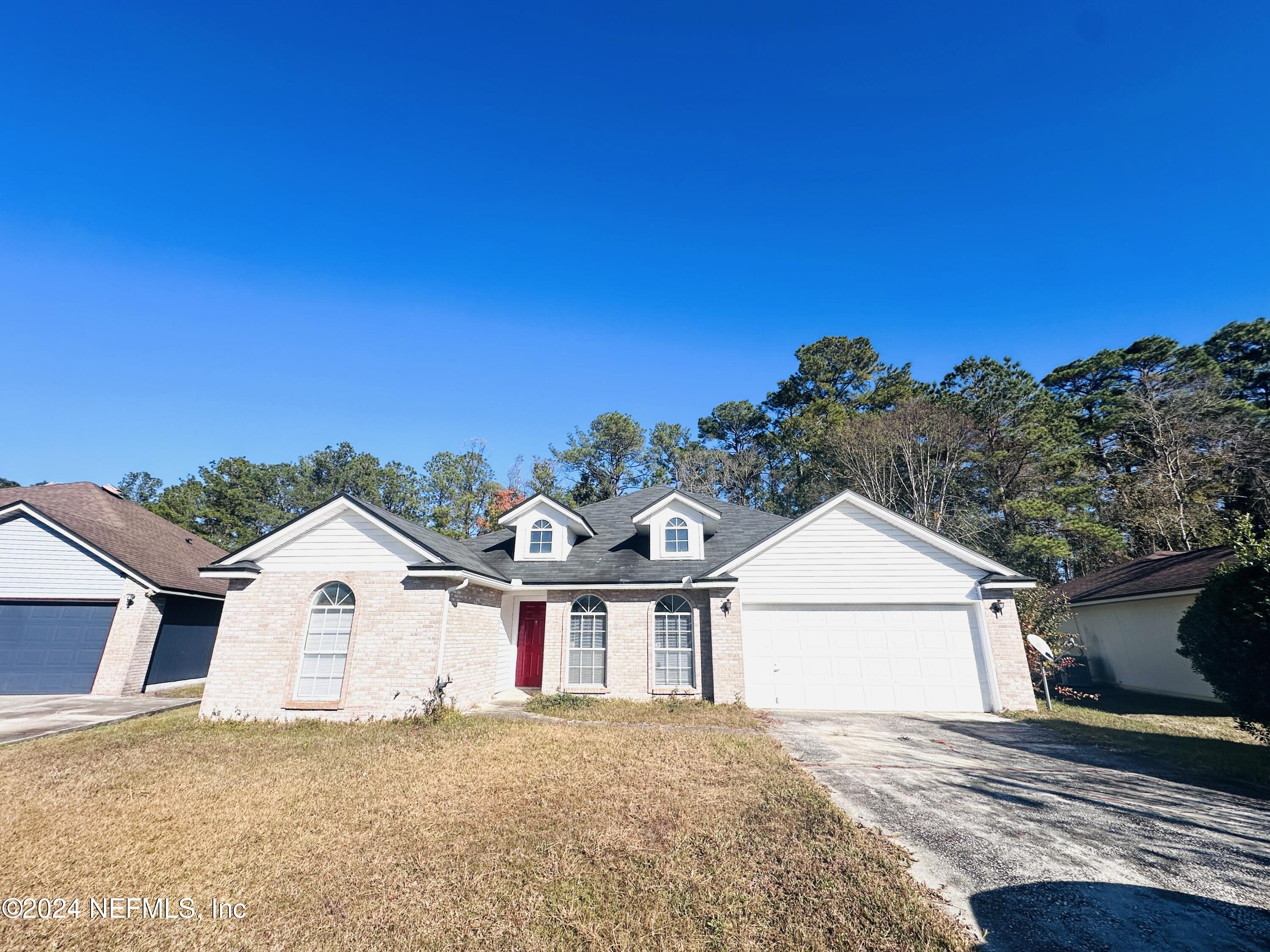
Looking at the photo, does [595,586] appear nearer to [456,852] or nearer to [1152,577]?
[456,852]

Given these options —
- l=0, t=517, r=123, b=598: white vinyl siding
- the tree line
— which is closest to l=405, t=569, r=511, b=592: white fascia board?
l=0, t=517, r=123, b=598: white vinyl siding

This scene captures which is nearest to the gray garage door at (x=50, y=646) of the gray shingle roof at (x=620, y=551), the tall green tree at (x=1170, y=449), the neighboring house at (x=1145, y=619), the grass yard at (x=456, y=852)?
the grass yard at (x=456, y=852)

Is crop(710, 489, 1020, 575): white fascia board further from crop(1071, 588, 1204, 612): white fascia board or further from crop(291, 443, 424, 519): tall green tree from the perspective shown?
crop(291, 443, 424, 519): tall green tree

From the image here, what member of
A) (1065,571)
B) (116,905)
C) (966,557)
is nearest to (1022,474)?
(1065,571)

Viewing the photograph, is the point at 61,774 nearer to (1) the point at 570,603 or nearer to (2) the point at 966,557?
(1) the point at 570,603

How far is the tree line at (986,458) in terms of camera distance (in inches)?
957

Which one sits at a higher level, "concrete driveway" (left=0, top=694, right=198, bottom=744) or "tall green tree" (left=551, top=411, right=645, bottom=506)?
"tall green tree" (left=551, top=411, right=645, bottom=506)

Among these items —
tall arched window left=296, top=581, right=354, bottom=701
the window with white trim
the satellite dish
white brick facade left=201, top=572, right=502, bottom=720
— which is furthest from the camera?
the window with white trim

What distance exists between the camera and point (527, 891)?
14.1 ft

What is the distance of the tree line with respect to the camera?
79.8 feet

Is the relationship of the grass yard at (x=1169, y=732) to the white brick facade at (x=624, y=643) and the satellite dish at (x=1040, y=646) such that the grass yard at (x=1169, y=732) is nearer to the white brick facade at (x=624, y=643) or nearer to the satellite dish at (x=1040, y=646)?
the satellite dish at (x=1040, y=646)

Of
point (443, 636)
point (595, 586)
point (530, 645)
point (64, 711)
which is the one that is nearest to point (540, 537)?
point (595, 586)

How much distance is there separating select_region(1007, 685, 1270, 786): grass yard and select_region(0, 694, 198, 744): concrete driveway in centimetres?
2132

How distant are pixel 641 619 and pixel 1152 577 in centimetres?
1776
